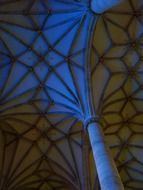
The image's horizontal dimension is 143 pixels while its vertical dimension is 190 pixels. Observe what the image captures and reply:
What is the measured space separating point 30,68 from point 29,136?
447 cm

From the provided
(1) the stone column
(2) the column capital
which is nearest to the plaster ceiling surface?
(2) the column capital

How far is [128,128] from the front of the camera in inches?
762

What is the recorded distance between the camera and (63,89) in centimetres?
1647

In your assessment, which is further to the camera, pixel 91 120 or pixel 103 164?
pixel 91 120

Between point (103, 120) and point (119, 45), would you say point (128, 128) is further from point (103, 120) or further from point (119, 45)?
point (119, 45)

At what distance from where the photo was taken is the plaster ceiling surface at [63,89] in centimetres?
1531

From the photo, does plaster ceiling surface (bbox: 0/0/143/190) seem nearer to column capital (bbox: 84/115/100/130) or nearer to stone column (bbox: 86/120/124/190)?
column capital (bbox: 84/115/100/130)

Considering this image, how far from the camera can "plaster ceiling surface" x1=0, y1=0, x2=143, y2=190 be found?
15312mm

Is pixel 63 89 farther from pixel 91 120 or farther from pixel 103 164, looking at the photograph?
pixel 103 164

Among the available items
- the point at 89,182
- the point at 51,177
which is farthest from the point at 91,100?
the point at 51,177

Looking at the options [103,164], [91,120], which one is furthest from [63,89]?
[103,164]

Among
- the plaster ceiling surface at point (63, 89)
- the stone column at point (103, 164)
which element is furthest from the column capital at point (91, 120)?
the plaster ceiling surface at point (63, 89)

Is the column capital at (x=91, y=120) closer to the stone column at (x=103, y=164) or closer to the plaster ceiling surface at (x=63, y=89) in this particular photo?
the stone column at (x=103, y=164)

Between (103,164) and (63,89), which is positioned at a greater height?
(63,89)
